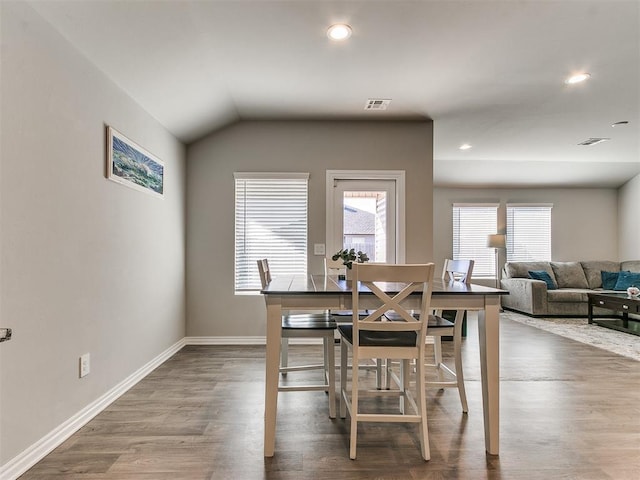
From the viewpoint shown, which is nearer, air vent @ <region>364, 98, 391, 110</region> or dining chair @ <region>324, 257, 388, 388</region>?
dining chair @ <region>324, 257, 388, 388</region>

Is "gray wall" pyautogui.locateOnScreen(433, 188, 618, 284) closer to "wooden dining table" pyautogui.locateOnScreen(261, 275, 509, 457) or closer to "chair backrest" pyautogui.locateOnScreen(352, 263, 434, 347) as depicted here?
"wooden dining table" pyautogui.locateOnScreen(261, 275, 509, 457)

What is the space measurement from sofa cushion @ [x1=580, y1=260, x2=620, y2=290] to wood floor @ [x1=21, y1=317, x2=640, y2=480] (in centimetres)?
409

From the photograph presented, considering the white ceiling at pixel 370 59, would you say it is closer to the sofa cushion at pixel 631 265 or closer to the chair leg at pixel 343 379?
the chair leg at pixel 343 379

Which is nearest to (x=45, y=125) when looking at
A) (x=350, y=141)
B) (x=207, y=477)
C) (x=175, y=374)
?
(x=207, y=477)

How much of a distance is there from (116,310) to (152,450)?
1126mm

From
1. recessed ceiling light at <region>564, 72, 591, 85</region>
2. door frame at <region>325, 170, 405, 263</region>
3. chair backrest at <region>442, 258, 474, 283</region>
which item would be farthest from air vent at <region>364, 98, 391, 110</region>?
chair backrest at <region>442, 258, 474, 283</region>

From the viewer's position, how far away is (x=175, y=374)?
10.4 ft

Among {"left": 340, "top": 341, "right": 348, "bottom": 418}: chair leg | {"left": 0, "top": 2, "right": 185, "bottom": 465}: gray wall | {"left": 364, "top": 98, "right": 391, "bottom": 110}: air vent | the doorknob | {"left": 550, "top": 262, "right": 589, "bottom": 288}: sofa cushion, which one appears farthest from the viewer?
{"left": 550, "top": 262, "right": 589, "bottom": 288}: sofa cushion

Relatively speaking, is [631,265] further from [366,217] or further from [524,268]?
[366,217]

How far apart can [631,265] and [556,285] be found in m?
1.43

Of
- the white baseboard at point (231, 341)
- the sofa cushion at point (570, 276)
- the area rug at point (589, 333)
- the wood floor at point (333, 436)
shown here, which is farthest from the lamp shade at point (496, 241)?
the white baseboard at point (231, 341)

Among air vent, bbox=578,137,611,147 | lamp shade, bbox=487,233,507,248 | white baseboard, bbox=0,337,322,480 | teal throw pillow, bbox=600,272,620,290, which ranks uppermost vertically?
air vent, bbox=578,137,611,147

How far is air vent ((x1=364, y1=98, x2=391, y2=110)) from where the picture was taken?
359 cm

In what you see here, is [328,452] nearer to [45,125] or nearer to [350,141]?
[45,125]
